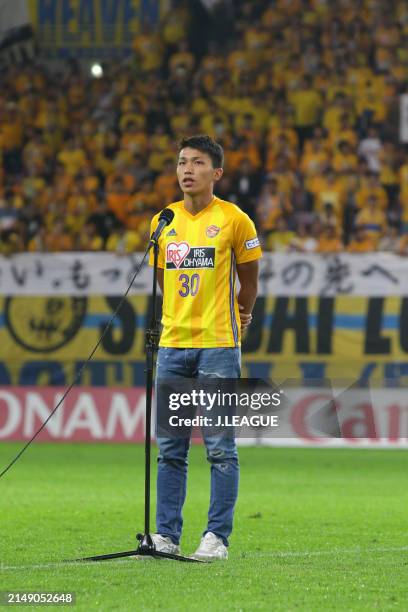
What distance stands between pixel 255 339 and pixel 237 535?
383 inches

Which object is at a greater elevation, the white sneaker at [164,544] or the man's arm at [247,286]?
the man's arm at [247,286]

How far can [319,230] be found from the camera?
1991 centimetres

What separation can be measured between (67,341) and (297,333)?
320cm

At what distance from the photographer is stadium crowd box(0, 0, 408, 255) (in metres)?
20.6

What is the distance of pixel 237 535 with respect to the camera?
897cm

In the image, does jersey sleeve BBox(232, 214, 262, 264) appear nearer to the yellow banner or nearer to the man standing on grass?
the man standing on grass

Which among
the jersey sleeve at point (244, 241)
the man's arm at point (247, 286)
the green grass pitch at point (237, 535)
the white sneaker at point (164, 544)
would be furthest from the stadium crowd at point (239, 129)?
the white sneaker at point (164, 544)

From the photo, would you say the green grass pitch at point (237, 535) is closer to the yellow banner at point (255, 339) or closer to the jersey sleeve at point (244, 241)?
the jersey sleeve at point (244, 241)

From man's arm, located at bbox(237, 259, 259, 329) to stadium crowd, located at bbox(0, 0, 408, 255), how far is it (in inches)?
460

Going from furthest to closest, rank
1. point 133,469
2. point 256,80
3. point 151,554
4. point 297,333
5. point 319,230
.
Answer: point 256,80 → point 319,230 → point 297,333 → point 133,469 → point 151,554

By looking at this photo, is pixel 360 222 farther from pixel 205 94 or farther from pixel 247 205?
pixel 205 94

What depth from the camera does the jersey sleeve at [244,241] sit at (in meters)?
A: 7.47

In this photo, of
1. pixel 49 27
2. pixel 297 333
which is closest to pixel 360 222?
pixel 297 333

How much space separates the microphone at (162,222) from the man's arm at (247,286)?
0.48 meters
